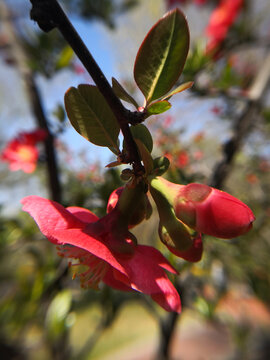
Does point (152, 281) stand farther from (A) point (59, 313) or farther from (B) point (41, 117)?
(B) point (41, 117)

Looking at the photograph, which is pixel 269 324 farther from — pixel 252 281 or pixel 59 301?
pixel 59 301

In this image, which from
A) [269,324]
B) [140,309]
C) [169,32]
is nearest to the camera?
[169,32]

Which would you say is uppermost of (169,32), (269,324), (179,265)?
(169,32)

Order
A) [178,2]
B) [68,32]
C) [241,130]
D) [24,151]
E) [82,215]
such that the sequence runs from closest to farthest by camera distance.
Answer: [68,32], [82,215], [241,130], [24,151], [178,2]

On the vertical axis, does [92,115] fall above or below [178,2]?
below

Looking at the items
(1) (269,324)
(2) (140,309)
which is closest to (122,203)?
(1) (269,324)

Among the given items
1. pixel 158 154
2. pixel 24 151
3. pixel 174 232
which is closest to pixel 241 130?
pixel 158 154
